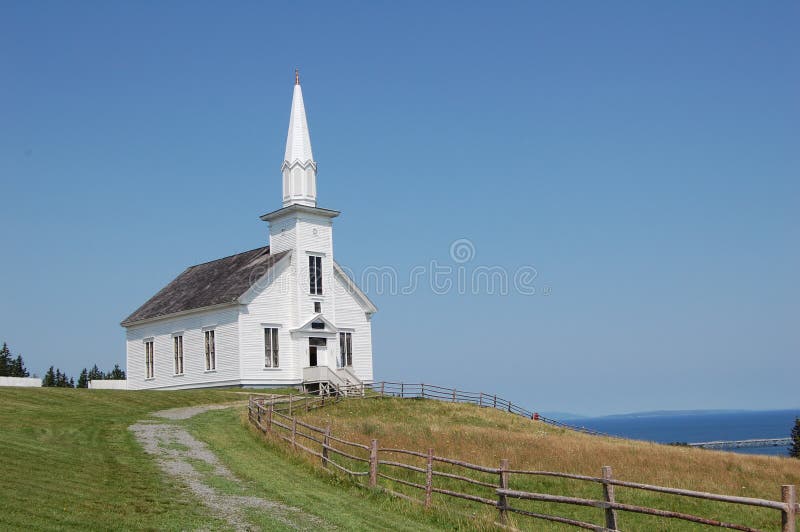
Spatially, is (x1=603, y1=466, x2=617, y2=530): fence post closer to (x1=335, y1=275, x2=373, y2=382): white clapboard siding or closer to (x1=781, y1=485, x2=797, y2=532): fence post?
(x1=781, y1=485, x2=797, y2=532): fence post

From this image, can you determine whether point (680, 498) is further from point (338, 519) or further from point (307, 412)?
point (307, 412)

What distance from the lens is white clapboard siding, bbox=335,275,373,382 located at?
5262cm

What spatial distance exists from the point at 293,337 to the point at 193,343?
244 inches

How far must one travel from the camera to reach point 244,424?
31094 millimetres

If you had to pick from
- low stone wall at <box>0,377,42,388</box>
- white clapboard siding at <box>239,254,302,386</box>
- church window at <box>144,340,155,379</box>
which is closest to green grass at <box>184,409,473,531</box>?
white clapboard siding at <box>239,254,302,386</box>

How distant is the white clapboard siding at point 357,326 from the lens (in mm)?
52625

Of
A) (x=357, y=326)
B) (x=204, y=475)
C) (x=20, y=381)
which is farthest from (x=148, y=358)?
(x=204, y=475)

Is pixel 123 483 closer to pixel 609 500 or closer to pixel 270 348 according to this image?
pixel 609 500

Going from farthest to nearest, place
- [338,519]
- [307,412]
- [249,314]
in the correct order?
[249,314] → [307,412] → [338,519]

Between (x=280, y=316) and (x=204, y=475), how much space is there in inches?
1156

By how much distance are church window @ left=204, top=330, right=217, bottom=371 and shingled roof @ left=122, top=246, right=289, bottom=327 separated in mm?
1703

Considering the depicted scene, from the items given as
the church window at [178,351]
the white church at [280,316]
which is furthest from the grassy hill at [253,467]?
the church window at [178,351]

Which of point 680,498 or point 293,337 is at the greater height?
point 293,337

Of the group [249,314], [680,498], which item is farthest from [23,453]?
[249,314]
